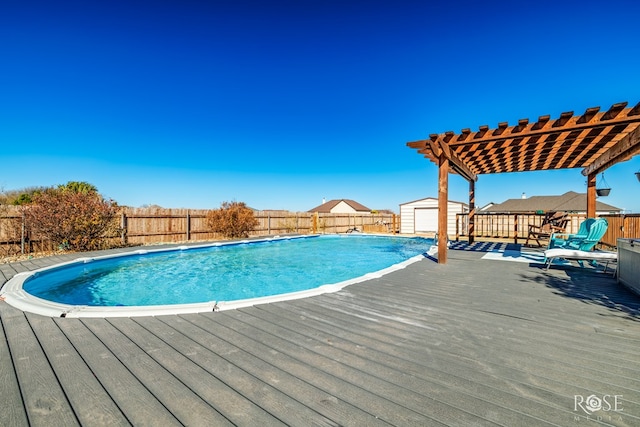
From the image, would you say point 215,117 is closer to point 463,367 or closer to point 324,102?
point 324,102

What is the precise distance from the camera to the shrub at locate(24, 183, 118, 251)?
339 inches

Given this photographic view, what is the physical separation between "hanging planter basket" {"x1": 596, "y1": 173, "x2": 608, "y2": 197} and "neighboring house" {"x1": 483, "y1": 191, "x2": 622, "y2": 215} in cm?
2081

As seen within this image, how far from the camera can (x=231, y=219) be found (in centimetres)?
1350

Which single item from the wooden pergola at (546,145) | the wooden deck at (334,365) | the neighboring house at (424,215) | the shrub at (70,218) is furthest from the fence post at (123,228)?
the neighboring house at (424,215)

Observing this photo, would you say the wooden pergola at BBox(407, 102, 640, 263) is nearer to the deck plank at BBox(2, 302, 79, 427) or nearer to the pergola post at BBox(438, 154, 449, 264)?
the pergola post at BBox(438, 154, 449, 264)

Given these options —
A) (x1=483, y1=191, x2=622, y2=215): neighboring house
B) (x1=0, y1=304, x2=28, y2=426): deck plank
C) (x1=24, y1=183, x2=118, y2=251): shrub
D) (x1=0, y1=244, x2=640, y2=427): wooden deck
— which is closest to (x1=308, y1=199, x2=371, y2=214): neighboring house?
(x1=483, y1=191, x2=622, y2=215): neighboring house

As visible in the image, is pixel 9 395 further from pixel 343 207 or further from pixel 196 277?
pixel 343 207

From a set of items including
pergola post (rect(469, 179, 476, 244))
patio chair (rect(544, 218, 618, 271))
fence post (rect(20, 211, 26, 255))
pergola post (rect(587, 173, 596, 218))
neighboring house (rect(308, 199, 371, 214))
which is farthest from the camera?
neighboring house (rect(308, 199, 371, 214))

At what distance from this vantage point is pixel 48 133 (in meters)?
14.0

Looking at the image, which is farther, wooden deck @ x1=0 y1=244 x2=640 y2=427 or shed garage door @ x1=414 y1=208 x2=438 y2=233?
A: shed garage door @ x1=414 y1=208 x2=438 y2=233

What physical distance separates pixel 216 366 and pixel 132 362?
621 mm

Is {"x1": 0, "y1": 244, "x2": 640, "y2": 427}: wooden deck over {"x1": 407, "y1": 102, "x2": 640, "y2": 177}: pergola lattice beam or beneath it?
beneath

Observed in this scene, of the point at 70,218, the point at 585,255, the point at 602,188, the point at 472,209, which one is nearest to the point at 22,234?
the point at 70,218

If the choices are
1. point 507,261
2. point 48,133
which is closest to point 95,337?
point 507,261
